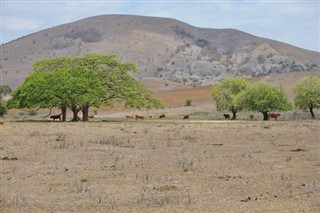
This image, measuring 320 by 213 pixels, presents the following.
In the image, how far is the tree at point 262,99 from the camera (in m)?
63.5

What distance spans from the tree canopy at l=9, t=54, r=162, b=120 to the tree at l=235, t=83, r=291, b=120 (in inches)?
482

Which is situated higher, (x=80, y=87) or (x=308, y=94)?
(x=80, y=87)

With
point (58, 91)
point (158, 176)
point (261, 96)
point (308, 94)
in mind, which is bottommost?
point (158, 176)

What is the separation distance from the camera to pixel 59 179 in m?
16.4

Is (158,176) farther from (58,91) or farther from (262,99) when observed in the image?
(262,99)

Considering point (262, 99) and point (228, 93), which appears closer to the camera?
point (262, 99)

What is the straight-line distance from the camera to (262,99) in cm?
6400

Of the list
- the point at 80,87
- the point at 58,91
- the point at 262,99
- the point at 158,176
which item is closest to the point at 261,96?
the point at 262,99

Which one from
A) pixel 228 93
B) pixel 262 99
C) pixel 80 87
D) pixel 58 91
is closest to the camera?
pixel 58 91

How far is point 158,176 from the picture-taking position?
659 inches

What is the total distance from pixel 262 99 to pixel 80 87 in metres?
23.0

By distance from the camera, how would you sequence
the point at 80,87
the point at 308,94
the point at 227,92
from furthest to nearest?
the point at 227,92
the point at 308,94
the point at 80,87

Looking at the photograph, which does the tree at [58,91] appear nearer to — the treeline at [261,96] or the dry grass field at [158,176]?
A: the treeline at [261,96]

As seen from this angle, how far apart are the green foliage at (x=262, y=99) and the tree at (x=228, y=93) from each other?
2442mm
